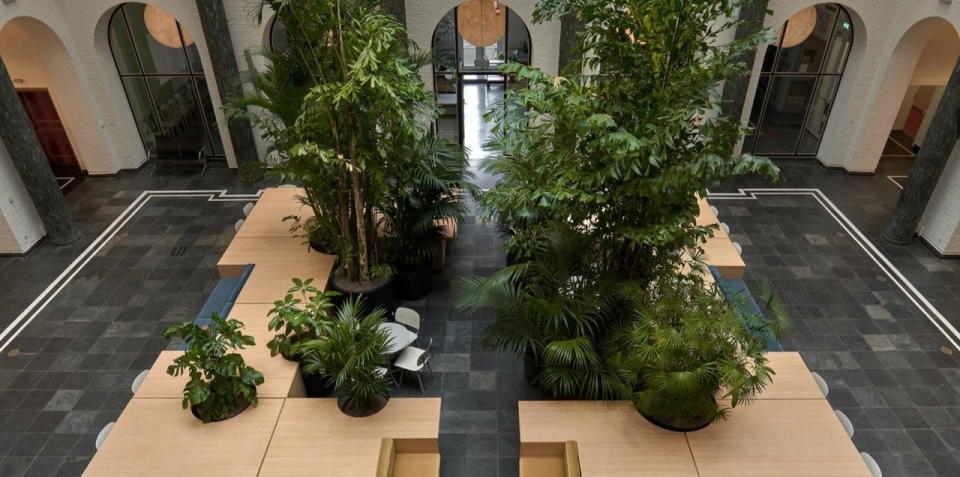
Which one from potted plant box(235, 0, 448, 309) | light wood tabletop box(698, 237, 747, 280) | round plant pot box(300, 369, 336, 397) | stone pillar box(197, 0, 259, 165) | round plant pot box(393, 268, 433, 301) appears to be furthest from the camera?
stone pillar box(197, 0, 259, 165)

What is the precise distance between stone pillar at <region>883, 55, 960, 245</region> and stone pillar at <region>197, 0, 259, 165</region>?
1154cm

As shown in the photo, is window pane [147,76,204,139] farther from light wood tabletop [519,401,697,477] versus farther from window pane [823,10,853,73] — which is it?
window pane [823,10,853,73]

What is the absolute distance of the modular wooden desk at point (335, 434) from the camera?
521 centimetres

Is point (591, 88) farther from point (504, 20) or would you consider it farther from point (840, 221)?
point (840, 221)

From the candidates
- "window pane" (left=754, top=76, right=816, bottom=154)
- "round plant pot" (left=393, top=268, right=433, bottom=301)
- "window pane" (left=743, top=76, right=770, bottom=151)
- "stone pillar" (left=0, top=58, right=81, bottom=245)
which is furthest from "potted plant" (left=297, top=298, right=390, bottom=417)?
"window pane" (left=754, top=76, right=816, bottom=154)

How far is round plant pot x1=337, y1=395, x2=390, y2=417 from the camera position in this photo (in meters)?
5.79

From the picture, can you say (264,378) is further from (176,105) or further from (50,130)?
(50,130)

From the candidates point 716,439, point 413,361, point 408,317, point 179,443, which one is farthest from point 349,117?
point 716,439

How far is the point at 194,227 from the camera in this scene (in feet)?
34.5

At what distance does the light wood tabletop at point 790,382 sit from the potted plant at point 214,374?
5131mm

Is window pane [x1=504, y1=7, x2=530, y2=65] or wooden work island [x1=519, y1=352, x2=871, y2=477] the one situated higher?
window pane [x1=504, y1=7, x2=530, y2=65]

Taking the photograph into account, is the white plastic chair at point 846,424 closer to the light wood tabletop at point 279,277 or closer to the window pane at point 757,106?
the light wood tabletop at point 279,277

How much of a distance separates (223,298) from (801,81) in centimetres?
1200

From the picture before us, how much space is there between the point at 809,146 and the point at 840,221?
3068mm
